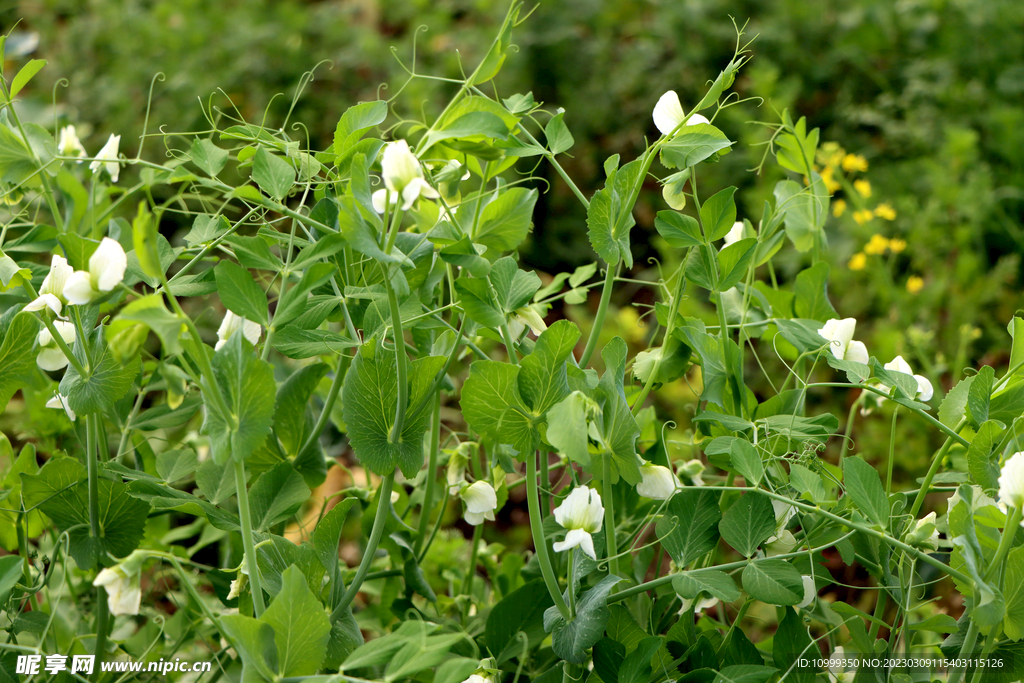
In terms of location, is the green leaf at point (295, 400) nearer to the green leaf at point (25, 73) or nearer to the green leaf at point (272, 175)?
the green leaf at point (272, 175)

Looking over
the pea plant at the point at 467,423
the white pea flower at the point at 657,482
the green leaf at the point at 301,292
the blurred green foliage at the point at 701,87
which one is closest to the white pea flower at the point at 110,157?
the pea plant at the point at 467,423

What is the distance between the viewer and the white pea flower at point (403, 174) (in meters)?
0.40

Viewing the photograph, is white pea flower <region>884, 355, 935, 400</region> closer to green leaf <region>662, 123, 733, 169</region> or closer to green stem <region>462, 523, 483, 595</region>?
green leaf <region>662, 123, 733, 169</region>

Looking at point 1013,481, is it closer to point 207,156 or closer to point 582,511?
point 582,511

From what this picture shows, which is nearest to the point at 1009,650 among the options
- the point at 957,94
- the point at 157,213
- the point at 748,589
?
the point at 748,589

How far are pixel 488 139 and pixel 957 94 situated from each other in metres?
1.76

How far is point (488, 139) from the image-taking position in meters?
0.47

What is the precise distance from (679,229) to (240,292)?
275 mm

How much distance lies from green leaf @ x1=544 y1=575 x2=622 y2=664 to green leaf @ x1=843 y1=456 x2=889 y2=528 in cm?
15

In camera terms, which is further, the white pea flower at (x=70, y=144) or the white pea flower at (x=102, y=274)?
the white pea flower at (x=70, y=144)

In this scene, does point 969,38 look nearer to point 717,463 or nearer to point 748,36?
point 748,36

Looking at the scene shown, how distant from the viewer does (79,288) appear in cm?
40

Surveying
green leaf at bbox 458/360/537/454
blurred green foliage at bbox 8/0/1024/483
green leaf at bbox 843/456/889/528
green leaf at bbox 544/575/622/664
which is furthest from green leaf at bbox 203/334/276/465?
blurred green foliage at bbox 8/0/1024/483

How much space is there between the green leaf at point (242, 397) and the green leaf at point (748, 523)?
284 millimetres
